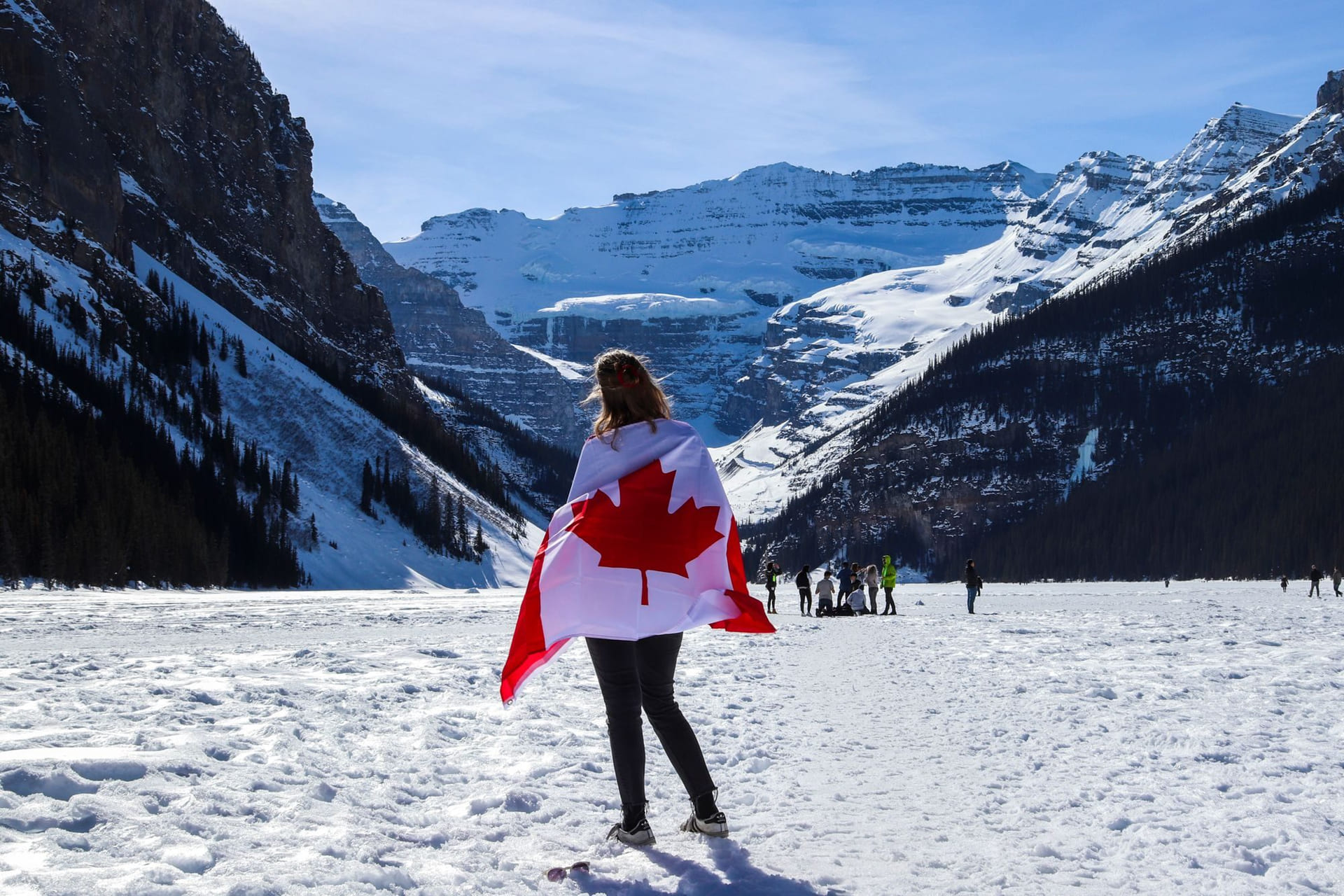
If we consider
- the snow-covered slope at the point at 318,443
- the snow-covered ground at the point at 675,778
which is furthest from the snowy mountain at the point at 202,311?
the snow-covered ground at the point at 675,778

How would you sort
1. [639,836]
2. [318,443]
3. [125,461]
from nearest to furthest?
[639,836] < [125,461] < [318,443]

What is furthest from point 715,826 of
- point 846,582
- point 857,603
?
point 846,582

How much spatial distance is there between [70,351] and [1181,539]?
130 m

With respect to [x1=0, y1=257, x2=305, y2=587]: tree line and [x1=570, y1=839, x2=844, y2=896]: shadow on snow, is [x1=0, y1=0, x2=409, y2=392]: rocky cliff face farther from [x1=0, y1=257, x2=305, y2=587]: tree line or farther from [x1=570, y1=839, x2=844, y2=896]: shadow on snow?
[x1=570, y1=839, x2=844, y2=896]: shadow on snow

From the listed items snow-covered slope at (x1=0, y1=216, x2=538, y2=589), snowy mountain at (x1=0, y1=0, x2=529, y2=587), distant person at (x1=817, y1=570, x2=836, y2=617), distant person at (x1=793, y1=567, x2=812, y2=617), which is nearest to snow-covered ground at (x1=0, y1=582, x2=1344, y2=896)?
distant person at (x1=817, y1=570, x2=836, y2=617)

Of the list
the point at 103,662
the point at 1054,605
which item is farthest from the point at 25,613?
the point at 1054,605

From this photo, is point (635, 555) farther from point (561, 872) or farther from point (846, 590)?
point (846, 590)

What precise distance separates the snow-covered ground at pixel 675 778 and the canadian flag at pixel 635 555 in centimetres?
134

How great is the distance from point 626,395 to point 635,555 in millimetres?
1009

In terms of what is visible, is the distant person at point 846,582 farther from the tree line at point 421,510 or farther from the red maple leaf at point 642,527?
the tree line at point 421,510

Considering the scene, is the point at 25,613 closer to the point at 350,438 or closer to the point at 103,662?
the point at 103,662

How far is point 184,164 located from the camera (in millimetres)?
148500

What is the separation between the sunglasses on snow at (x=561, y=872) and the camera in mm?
6270

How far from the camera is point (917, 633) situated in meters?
26.1
